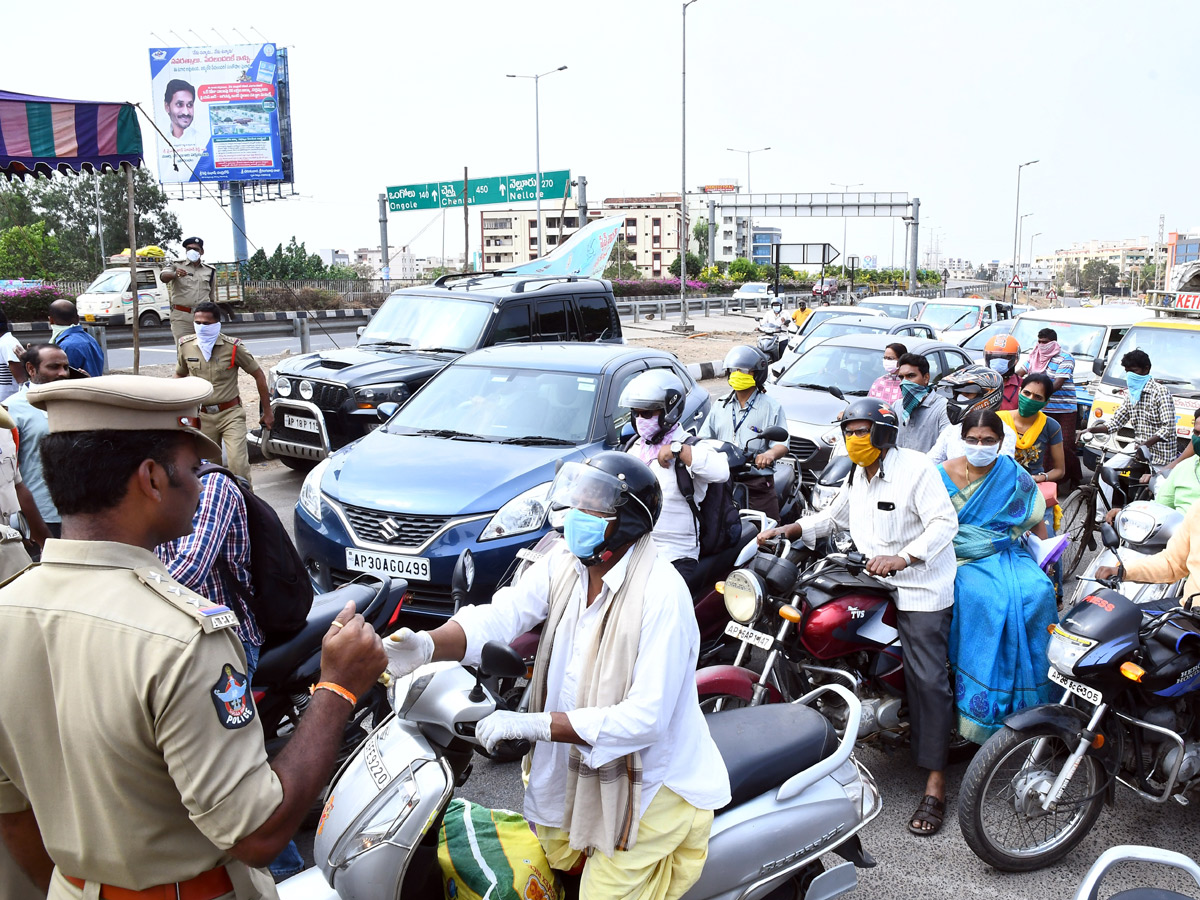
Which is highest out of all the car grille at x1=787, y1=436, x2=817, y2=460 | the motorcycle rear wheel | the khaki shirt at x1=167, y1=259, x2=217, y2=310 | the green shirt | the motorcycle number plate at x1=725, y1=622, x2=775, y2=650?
the khaki shirt at x1=167, y1=259, x2=217, y2=310

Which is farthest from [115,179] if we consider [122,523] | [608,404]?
A: [122,523]

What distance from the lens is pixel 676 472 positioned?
188 inches

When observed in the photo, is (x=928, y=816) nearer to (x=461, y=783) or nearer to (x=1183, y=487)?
(x=461, y=783)

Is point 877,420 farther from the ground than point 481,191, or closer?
closer

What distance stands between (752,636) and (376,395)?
6225 millimetres

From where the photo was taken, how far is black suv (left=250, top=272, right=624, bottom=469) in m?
9.53

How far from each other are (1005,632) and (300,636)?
112 inches

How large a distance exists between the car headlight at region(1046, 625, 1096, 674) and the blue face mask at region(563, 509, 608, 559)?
2.18 m

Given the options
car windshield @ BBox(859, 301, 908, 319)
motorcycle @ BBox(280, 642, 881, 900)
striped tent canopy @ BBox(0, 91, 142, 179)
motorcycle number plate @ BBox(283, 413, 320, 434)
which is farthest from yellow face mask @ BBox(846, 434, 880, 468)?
car windshield @ BBox(859, 301, 908, 319)

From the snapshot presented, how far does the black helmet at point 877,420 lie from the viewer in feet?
13.3

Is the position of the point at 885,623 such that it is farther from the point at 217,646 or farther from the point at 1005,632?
the point at 217,646

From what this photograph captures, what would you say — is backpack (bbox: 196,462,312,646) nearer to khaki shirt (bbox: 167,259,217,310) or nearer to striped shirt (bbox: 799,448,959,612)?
striped shirt (bbox: 799,448,959,612)

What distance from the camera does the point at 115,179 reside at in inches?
2462

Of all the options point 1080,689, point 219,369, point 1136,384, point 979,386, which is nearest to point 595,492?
point 1080,689
